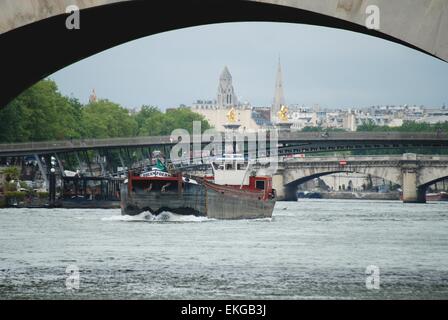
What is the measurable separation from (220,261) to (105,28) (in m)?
18.9

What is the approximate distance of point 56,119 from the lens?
387ft

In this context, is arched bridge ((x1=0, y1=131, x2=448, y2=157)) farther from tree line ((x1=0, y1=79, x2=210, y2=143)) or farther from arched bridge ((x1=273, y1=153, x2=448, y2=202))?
arched bridge ((x1=273, y1=153, x2=448, y2=202))

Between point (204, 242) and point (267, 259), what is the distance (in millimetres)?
11122

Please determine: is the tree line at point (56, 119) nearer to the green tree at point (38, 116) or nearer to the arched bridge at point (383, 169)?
the green tree at point (38, 116)

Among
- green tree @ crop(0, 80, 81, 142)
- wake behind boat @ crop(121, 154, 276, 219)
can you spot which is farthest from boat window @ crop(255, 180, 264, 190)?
green tree @ crop(0, 80, 81, 142)

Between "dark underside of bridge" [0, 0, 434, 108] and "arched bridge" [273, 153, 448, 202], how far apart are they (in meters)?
122

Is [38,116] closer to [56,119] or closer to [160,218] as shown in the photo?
[56,119]

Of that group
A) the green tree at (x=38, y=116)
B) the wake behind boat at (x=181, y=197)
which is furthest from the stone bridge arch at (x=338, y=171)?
the wake behind boat at (x=181, y=197)

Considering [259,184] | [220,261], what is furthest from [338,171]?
[220,261]

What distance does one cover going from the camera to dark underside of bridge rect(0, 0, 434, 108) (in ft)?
51.3

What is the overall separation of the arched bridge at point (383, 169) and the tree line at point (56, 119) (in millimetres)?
21750

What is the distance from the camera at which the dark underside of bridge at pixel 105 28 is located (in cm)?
1565

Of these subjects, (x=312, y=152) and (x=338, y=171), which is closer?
(x=312, y=152)

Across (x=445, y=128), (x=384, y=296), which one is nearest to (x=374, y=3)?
(x=384, y=296)
